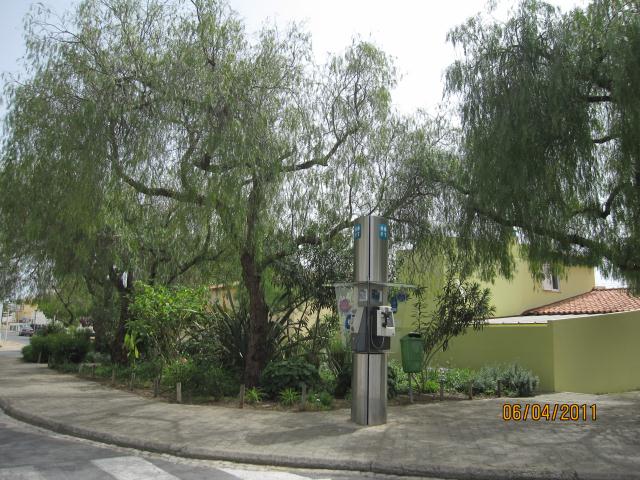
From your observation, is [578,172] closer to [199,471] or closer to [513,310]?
[199,471]

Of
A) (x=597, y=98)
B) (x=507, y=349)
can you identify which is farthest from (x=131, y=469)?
(x=507, y=349)

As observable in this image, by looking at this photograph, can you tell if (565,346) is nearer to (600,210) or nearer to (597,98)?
(600,210)

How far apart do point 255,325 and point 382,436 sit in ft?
18.0

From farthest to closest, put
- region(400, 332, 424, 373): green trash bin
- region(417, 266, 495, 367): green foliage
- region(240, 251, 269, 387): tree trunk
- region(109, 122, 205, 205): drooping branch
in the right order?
region(417, 266, 495, 367): green foliage, region(240, 251, 269, 387): tree trunk, region(400, 332, 424, 373): green trash bin, region(109, 122, 205, 205): drooping branch

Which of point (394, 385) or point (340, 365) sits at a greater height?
point (340, 365)

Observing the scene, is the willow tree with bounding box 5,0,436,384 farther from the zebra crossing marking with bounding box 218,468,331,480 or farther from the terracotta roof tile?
the terracotta roof tile

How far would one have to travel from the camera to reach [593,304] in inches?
864

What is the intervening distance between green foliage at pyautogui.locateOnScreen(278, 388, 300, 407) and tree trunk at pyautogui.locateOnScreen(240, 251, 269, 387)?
1324mm

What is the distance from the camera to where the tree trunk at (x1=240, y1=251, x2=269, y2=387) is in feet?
43.9

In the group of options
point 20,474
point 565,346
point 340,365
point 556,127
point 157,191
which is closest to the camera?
point 20,474

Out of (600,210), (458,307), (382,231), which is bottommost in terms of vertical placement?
(458,307)

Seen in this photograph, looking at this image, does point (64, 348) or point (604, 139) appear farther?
point (64, 348)
